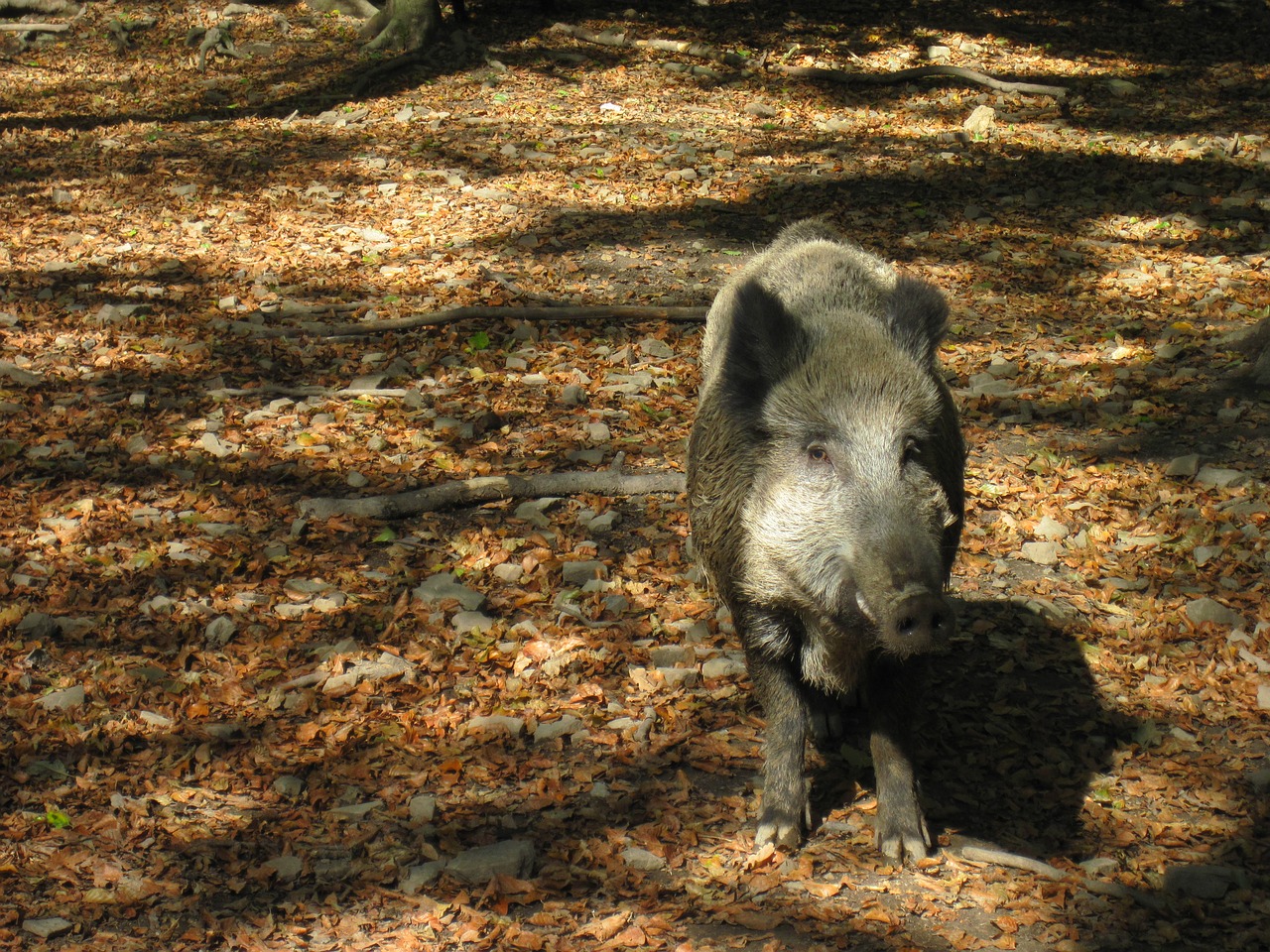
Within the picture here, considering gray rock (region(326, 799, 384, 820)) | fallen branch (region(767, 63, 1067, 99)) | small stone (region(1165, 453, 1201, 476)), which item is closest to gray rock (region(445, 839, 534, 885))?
gray rock (region(326, 799, 384, 820))

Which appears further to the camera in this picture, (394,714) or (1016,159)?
(1016,159)

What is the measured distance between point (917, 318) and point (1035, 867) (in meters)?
1.79

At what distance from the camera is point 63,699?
14.1 feet

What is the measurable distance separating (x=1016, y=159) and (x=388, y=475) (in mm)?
7288

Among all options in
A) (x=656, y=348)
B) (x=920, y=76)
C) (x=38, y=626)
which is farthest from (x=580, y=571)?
(x=920, y=76)

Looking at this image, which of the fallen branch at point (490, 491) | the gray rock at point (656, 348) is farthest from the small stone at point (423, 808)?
the gray rock at point (656, 348)

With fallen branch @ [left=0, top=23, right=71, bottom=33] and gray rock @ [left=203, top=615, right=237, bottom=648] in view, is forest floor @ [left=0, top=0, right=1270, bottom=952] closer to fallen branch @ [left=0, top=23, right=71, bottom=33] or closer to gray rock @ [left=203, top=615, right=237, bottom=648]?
gray rock @ [left=203, top=615, right=237, bottom=648]

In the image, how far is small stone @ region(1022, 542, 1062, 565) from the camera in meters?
5.42

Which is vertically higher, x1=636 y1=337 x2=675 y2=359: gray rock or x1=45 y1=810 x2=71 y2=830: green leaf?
x1=636 y1=337 x2=675 y2=359: gray rock

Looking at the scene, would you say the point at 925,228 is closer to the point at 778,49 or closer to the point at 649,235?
Answer: the point at 649,235

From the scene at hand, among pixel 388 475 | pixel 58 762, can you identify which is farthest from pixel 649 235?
pixel 58 762

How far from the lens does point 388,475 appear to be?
5949mm

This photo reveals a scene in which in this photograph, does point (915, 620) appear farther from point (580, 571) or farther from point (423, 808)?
point (580, 571)

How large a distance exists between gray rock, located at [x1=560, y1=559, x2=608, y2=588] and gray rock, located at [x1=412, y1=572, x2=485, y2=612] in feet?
1.37
